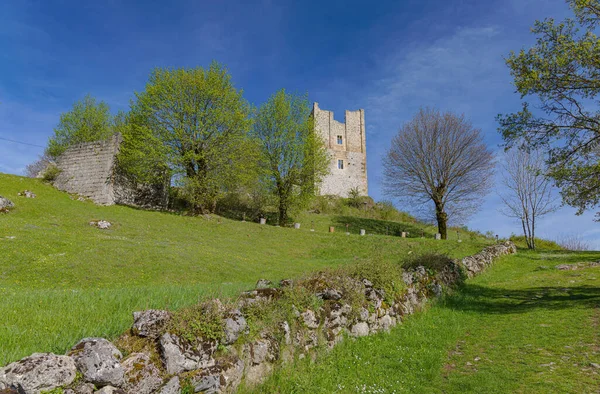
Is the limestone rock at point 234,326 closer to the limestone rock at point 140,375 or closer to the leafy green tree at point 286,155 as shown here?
the limestone rock at point 140,375

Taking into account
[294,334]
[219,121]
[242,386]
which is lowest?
[242,386]

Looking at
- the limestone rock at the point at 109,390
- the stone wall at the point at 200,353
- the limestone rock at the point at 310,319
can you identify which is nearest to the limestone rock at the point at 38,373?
the stone wall at the point at 200,353

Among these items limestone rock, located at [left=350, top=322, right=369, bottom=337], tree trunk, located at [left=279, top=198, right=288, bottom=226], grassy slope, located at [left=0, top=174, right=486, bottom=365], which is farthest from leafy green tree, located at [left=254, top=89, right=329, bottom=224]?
limestone rock, located at [left=350, top=322, right=369, bottom=337]

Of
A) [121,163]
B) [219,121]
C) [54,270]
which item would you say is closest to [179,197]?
[121,163]

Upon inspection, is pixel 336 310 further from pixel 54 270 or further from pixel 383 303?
pixel 54 270

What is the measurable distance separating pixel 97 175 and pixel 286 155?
1930 centimetres

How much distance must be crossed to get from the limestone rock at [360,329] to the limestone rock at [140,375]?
4.79 metres

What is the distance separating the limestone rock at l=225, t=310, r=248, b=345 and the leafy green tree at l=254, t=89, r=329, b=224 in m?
31.4

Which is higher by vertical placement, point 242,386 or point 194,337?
point 194,337

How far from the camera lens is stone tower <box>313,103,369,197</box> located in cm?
6619

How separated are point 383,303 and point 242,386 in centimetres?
512

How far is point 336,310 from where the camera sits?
696cm

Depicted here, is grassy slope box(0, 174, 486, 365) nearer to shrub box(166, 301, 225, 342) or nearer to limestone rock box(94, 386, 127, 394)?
shrub box(166, 301, 225, 342)

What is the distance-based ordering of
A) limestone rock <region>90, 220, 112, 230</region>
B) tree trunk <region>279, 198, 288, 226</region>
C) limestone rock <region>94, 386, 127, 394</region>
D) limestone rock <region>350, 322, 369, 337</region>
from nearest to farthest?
1. limestone rock <region>94, 386, 127, 394</region>
2. limestone rock <region>350, 322, 369, 337</region>
3. limestone rock <region>90, 220, 112, 230</region>
4. tree trunk <region>279, 198, 288, 226</region>
